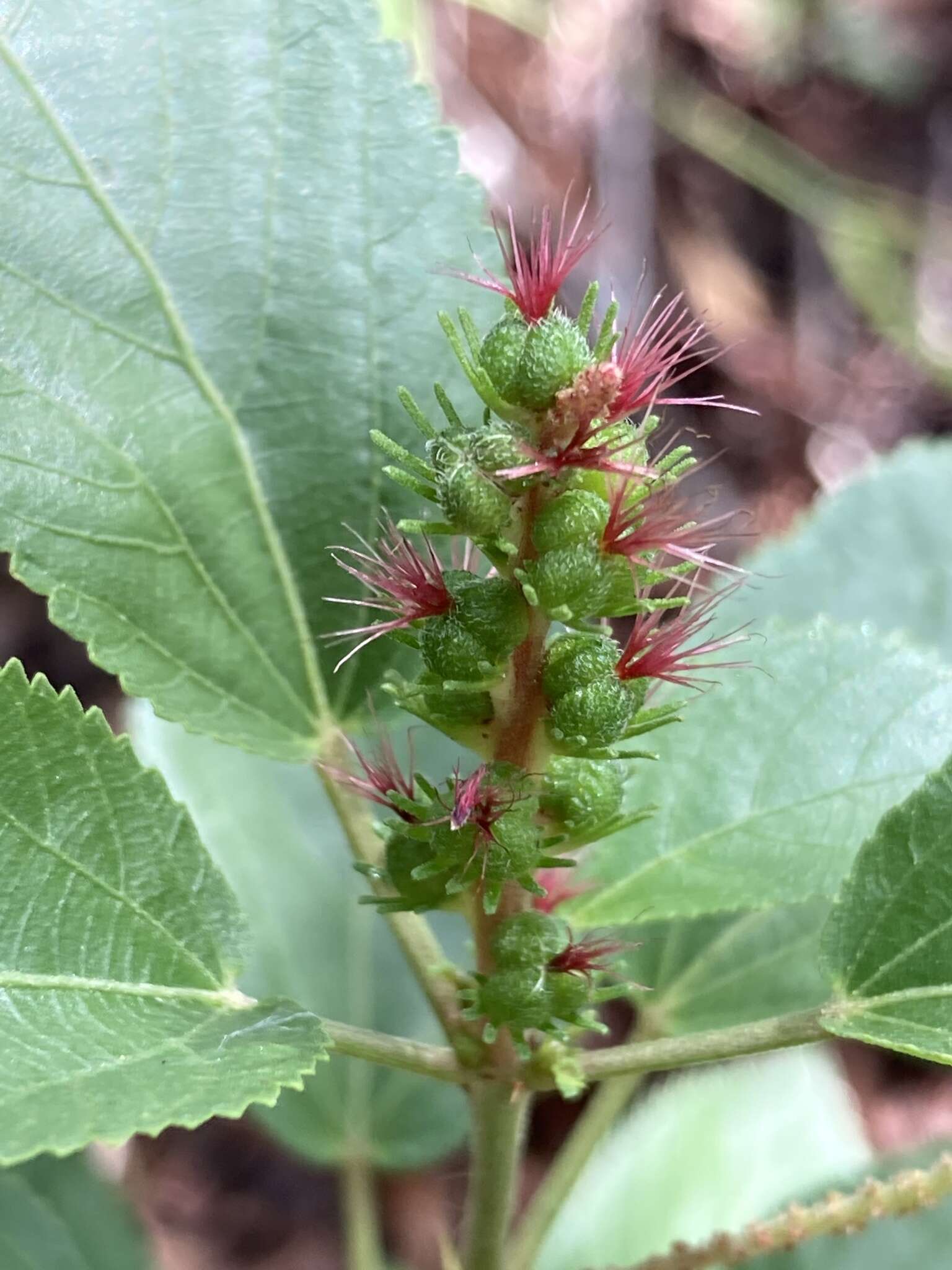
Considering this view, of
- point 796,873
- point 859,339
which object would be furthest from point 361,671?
point 859,339

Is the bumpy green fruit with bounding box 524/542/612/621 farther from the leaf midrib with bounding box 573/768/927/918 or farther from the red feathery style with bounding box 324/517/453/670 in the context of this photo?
the leaf midrib with bounding box 573/768/927/918

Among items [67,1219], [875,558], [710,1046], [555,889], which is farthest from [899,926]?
[67,1219]

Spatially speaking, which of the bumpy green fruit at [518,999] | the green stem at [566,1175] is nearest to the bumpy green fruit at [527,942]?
the bumpy green fruit at [518,999]

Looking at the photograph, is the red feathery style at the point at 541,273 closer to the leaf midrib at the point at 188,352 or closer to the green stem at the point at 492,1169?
the leaf midrib at the point at 188,352

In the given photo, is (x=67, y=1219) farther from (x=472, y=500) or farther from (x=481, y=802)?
(x=472, y=500)

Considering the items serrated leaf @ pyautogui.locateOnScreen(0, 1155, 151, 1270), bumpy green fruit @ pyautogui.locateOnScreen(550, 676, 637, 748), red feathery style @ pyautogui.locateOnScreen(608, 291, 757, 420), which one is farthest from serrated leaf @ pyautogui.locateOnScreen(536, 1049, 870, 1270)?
red feathery style @ pyautogui.locateOnScreen(608, 291, 757, 420)

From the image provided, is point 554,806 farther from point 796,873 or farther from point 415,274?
point 415,274
